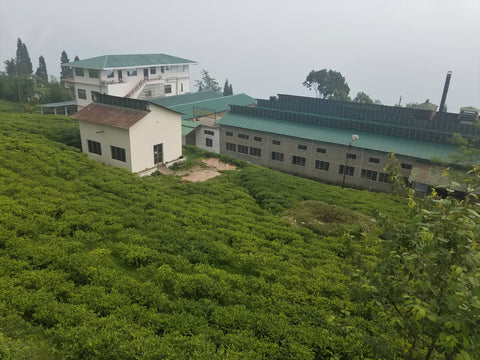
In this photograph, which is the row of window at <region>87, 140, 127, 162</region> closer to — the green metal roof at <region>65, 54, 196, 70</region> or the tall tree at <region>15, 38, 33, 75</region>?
the green metal roof at <region>65, 54, 196, 70</region>

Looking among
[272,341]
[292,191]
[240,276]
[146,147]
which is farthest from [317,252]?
[146,147]

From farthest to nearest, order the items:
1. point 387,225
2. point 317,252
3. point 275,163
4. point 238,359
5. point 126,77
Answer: point 126,77
point 275,163
point 317,252
point 238,359
point 387,225

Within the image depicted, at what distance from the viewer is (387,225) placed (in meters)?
5.35

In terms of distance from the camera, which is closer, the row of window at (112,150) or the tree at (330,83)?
the row of window at (112,150)

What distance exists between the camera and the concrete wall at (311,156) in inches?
1208

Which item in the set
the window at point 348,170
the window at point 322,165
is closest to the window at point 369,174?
the window at point 348,170

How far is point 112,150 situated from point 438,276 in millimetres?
24307

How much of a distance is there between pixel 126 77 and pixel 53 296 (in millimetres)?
43688

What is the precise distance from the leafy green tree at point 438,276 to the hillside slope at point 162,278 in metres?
0.71

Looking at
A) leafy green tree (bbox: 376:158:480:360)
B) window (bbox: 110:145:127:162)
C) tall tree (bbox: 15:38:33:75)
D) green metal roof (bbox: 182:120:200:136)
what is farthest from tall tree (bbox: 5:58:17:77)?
leafy green tree (bbox: 376:158:480:360)

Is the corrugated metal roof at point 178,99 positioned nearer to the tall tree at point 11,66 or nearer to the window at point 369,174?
the window at point 369,174

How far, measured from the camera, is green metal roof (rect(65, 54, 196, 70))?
148ft

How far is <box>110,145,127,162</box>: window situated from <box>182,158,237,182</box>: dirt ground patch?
4582mm

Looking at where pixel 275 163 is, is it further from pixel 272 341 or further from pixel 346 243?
pixel 346 243
